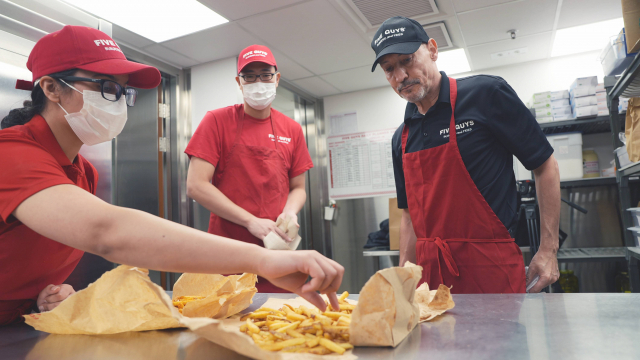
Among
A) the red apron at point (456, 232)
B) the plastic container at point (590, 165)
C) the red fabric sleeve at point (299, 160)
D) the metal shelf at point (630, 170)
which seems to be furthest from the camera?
the plastic container at point (590, 165)

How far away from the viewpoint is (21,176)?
887 millimetres

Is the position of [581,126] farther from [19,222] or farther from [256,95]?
[19,222]

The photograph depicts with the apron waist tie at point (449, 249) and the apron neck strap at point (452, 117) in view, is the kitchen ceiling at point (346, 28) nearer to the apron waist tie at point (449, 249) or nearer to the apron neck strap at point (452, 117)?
the apron neck strap at point (452, 117)

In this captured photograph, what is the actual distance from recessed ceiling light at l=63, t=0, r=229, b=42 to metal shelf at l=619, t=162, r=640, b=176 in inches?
112

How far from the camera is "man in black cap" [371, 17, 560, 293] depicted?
1.50 m

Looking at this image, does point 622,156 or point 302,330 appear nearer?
point 302,330

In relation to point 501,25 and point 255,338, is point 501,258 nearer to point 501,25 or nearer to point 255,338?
point 255,338

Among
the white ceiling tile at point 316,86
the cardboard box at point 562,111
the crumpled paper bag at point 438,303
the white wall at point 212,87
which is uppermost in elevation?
the white ceiling tile at point 316,86

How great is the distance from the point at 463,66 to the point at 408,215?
283cm

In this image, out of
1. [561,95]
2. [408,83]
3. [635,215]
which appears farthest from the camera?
[561,95]

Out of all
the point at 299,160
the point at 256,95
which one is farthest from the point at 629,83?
the point at 256,95

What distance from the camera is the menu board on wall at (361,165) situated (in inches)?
179

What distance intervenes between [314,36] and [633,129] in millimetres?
2232

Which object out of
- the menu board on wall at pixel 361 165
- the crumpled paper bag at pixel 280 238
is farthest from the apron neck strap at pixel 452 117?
the menu board on wall at pixel 361 165
